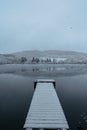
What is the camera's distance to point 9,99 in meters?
15.6

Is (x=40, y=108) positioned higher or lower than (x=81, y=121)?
higher

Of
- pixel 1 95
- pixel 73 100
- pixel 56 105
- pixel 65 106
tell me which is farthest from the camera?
pixel 1 95

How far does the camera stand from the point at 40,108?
10.0m

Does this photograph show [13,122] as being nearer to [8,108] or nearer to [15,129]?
[15,129]

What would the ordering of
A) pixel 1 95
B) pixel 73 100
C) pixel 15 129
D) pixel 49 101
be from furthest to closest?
pixel 1 95
pixel 73 100
pixel 49 101
pixel 15 129

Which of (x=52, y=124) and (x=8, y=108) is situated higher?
(x=52, y=124)

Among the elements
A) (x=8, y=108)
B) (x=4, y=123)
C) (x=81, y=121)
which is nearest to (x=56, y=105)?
(x=81, y=121)

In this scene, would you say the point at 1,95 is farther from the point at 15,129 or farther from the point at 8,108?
the point at 15,129

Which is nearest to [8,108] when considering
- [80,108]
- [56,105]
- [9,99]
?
[9,99]

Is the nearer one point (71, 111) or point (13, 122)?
point (13, 122)

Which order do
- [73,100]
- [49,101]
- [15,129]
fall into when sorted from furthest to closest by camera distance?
[73,100], [49,101], [15,129]

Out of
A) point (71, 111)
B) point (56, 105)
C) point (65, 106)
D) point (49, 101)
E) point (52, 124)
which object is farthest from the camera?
point (65, 106)

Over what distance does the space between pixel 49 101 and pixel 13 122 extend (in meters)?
2.82

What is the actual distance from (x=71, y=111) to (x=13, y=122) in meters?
4.52
